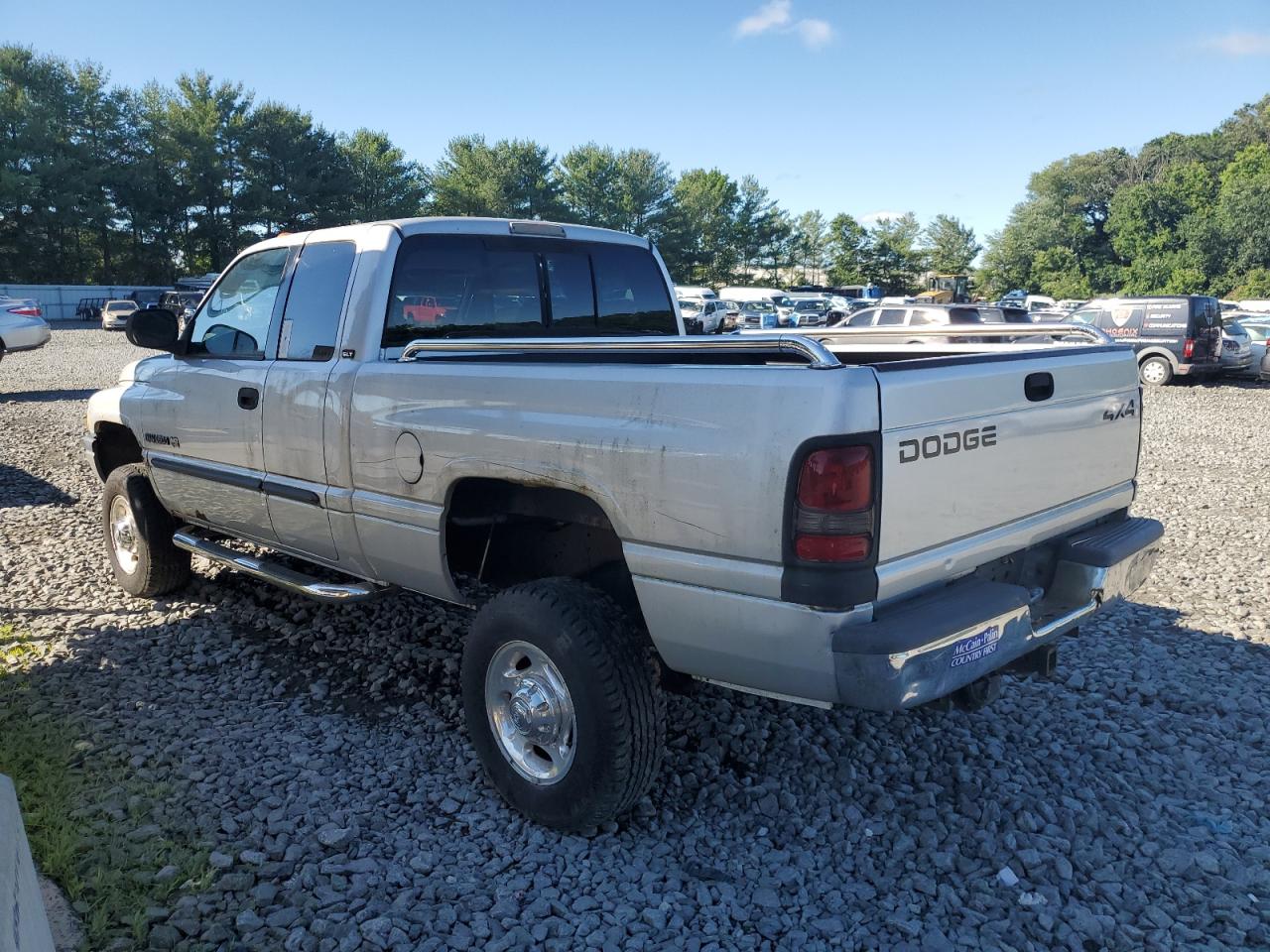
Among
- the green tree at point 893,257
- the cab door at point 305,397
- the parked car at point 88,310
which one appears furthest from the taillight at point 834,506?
the green tree at point 893,257

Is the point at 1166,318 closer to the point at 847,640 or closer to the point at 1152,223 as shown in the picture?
the point at 847,640

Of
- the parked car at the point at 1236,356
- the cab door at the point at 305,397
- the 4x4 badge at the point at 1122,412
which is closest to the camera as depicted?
the 4x4 badge at the point at 1122,412

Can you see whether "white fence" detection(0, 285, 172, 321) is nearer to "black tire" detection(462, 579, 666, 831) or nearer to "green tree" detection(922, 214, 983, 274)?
"black tire" detection(462, 579, 666, 831)

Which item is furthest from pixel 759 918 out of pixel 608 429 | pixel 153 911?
pixel 153 911

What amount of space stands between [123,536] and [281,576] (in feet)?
6.69

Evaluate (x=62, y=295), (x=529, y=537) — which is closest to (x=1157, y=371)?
(x=529, y=537)

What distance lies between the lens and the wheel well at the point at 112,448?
570 centimetres

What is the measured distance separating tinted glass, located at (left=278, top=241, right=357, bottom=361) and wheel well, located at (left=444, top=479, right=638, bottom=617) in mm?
962

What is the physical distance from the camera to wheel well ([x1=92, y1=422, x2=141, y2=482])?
570cm

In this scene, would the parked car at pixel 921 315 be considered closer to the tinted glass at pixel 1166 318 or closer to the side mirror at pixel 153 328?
the tinted glass at pixel 1166 318

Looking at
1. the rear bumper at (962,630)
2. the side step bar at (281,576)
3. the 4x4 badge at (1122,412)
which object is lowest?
the side step bar at (281,576)

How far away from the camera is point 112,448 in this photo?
19.1 ft

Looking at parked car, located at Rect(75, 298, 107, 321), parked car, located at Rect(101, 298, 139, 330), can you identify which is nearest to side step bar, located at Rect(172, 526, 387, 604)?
parked car, located at Rect(101, 298, 139, 330)

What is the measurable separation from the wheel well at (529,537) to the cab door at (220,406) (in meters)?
1.19
